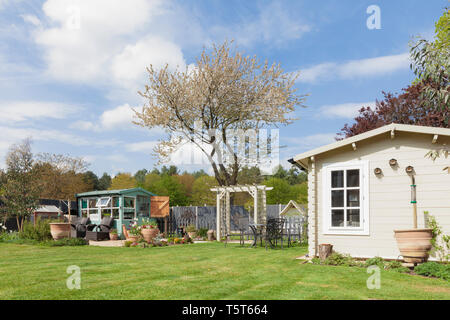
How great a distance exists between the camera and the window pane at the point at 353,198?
347 inches

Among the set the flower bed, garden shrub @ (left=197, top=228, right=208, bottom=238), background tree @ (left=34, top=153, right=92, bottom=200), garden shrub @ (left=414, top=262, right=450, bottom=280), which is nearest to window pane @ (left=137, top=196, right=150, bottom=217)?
garden shrub @ (left=197, top=228, right=208, bottom=238)

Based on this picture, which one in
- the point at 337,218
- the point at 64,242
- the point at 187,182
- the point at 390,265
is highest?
the point at 187,182

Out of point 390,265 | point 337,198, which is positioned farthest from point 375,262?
point 337,198

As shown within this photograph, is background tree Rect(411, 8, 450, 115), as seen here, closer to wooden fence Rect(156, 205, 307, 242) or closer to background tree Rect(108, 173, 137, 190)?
wooden fence Rect(156, 205, 307, 242)

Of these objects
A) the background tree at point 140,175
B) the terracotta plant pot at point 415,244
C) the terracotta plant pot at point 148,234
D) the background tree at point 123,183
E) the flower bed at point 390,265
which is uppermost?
the background tree at point 140,175

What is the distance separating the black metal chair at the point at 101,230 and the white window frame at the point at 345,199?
10340 mm

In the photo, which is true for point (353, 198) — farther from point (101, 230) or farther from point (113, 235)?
point (101, 230)

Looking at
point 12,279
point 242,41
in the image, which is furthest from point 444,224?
point 242,41

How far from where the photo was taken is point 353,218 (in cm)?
881

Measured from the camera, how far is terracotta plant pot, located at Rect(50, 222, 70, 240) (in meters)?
15.0

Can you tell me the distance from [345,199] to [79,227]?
1216 centimetres


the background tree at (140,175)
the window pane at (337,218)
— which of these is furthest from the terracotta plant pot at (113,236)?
the background tree at (140,175)

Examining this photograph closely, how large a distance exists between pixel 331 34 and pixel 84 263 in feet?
34.9

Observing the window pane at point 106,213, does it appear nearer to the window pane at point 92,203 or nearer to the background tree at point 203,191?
the window pane at point 92,203
